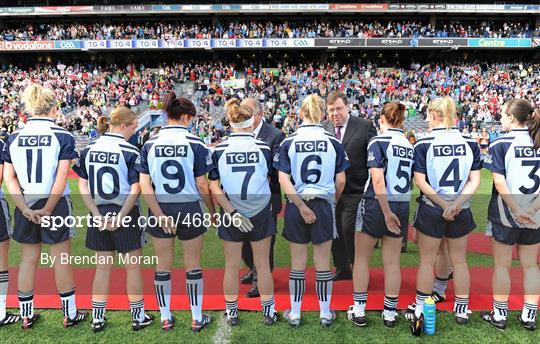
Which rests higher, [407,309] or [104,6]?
[104,6]

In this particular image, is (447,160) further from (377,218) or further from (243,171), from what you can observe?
(243,171)

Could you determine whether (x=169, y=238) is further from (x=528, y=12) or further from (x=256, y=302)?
(x=528, y=12)

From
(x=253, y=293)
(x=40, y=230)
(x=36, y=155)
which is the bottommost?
(x=253, y=293)

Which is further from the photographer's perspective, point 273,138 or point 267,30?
point 267,30

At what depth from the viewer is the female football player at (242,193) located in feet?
10.9

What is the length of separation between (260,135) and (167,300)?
5.87 ft

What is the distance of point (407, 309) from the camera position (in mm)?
3750

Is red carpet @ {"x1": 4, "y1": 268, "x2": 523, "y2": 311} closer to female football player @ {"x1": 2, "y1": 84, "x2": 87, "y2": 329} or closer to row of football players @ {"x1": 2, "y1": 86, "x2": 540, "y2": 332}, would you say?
row of football players @ {"x1": 2, "y1": 86, "x2": 540, "y2": 332}

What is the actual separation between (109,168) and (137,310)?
1.27 m

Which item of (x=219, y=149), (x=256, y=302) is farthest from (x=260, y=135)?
(x=256, y=302)

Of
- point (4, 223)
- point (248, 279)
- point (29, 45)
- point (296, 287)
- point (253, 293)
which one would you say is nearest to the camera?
point (296, 287)

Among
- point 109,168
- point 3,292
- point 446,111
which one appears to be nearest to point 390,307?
point 446,111

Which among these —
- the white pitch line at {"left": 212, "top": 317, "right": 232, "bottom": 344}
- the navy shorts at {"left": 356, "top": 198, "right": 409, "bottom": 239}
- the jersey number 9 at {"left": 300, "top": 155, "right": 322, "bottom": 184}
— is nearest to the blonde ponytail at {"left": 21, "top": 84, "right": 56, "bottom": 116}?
the jersey number 9 at {"left": 300, "top": 155, "right": 322, "bottom": 184}

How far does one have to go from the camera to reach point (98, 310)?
3.39 metres
